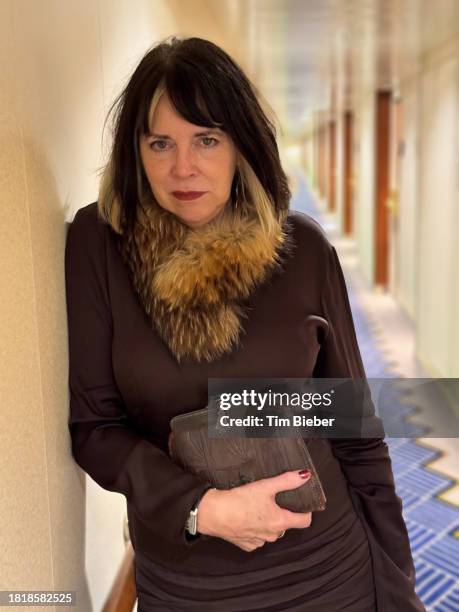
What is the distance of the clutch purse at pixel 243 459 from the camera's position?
3.49 feet

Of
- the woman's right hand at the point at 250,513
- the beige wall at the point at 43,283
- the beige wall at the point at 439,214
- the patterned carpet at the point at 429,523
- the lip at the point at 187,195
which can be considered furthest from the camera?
the beige wall at the point at 439,214

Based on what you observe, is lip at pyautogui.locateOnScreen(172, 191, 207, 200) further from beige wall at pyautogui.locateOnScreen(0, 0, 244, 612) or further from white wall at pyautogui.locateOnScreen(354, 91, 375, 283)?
white wall at pyautogui.locateOnScreen(354, 91, 375, 283)

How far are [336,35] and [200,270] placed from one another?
3.33 metres

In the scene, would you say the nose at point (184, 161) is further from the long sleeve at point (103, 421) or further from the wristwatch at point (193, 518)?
the wristwatch at point (193, 518)

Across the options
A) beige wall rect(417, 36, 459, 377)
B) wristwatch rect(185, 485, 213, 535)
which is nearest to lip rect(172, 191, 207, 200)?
wristwatch rect(185, 485, 213, 535)

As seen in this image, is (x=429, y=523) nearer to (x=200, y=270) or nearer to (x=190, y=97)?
(x=200, y=270)

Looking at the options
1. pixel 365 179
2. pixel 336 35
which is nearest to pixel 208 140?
pixel 336 35

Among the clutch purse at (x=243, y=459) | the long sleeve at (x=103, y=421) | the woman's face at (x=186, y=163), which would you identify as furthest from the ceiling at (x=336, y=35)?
the clutch purse at (x=243, y=459)

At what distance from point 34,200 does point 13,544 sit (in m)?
0.49

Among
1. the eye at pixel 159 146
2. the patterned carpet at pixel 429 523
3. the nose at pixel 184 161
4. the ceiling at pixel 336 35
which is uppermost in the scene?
the ceiling at pixel 336 35

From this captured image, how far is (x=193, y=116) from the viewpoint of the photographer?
107 cm

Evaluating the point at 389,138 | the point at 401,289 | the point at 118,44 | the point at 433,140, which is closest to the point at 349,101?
the point at 389,138

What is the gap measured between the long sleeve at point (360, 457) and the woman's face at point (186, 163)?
0.77ft

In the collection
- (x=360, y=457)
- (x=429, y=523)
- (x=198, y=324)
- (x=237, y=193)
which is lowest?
(x=429, y=523)
